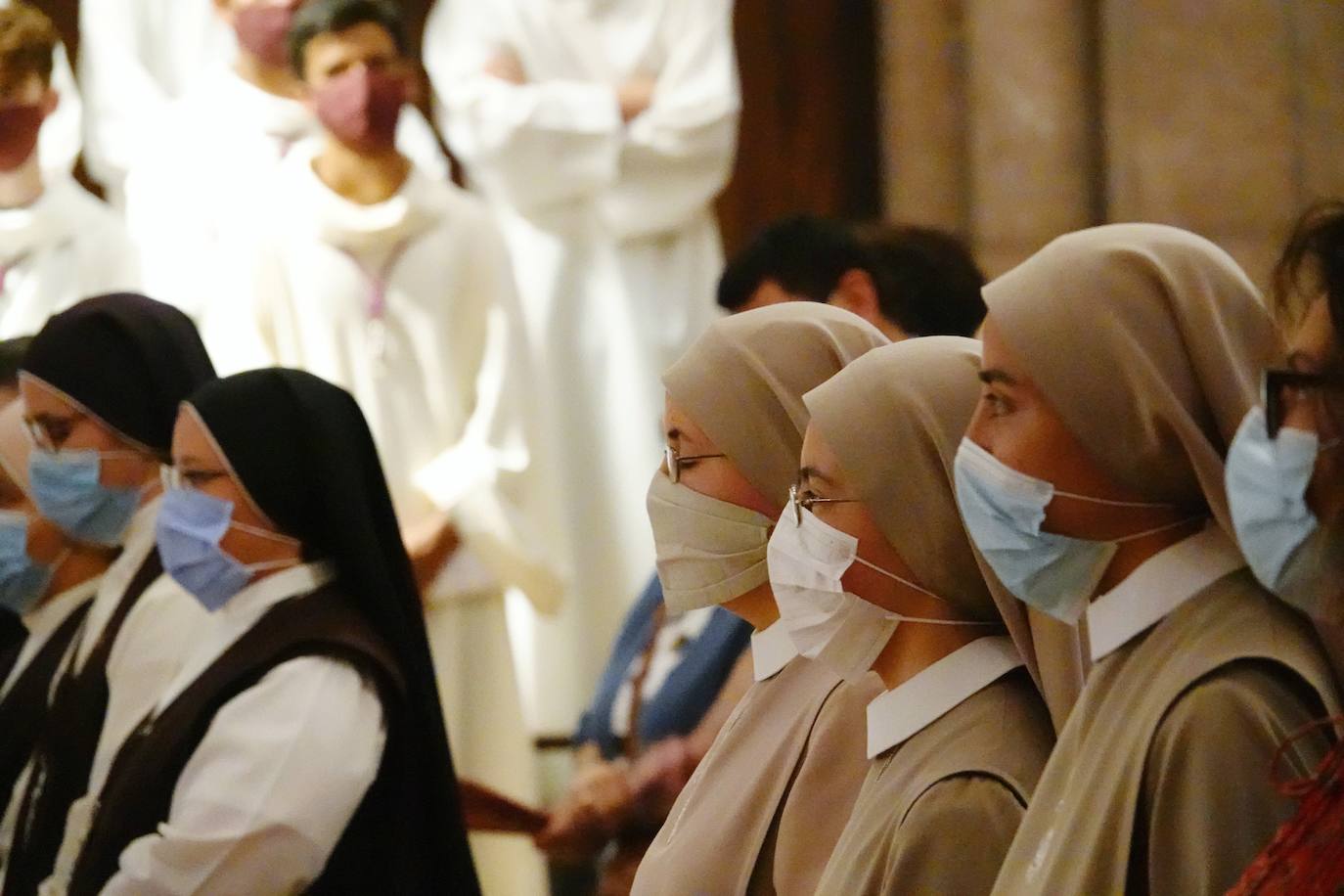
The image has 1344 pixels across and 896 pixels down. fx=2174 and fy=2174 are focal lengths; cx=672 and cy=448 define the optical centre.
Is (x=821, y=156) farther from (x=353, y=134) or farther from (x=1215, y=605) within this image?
(x=1215, y=605)

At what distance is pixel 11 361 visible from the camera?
5.30 meters

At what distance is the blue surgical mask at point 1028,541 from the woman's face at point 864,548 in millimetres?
250

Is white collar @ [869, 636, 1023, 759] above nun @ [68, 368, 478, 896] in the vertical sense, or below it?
above

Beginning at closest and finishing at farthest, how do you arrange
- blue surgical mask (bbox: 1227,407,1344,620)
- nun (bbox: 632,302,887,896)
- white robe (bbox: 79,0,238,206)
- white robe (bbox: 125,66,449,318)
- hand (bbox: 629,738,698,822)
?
1. blue surgical mask (bbox: 1227,407,1344,620)
2. nun (bbox: 632,302,887,896)
3. hand (bbox: 629,738,698,822)
4. white robe (bbox: 125,66,449,318)
5. white robe (bbox: 79,0,238,206)

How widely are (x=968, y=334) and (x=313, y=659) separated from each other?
1601 mm

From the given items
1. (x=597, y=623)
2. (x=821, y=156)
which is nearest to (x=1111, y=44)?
(x=821, y=156)

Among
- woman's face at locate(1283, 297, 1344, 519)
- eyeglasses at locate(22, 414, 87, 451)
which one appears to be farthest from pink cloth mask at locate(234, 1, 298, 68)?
woman's face at locate(1283, 297, 1344, 519)

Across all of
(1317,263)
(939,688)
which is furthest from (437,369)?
(1317,263)

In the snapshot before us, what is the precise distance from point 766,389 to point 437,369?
2878mm

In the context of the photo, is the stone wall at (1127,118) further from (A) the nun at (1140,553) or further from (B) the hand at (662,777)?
(A) the nun at (1140,553)

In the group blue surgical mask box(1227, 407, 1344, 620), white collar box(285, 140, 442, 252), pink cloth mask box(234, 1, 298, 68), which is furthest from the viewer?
pink cloth mask box(234, 1, 298, 68)

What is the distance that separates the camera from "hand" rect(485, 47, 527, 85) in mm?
6742

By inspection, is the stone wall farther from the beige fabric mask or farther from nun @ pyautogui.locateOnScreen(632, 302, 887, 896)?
the beige fabric mask

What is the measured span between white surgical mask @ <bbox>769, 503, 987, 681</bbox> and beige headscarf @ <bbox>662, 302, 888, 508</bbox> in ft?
1.21
